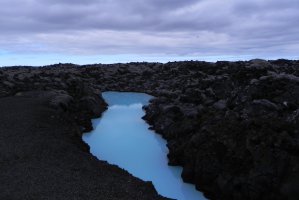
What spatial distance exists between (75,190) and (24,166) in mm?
4842

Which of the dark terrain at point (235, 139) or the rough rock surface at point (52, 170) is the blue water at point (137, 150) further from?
the rough rock surface at point (52, 170)

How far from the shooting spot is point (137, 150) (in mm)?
35438

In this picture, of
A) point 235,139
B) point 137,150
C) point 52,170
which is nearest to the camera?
point 52,170

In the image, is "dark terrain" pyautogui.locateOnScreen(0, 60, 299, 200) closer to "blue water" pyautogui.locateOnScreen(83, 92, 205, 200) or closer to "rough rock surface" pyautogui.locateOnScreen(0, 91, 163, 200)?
"rough rock surface" pyautogui.locateOnScreen(0, 91, 163, 200)

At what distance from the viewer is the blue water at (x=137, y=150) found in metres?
25.6

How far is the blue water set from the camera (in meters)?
25.6

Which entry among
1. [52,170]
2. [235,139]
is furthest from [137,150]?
[52,170]

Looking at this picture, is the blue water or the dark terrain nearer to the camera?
the dark terrain

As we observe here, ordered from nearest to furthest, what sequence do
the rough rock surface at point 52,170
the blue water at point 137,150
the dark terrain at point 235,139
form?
the rough rock surface at point 52,170
the dark terrain at point 235,139
the blue water at point 137,150

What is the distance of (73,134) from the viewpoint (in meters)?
34.1

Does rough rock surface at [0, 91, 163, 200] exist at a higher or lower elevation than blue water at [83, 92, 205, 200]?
higher

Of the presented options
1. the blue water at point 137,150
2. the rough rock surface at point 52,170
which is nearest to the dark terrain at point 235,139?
the rough rock surface at point 52,170

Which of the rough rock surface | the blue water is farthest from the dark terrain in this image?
the blue water

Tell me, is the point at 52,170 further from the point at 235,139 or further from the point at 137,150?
the point at 137,150
